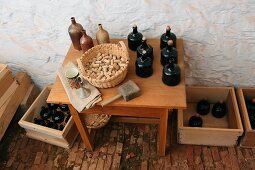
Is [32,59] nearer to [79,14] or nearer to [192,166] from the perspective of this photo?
[79,14]

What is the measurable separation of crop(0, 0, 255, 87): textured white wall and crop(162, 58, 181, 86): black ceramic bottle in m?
0.40

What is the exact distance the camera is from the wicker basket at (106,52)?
4.59 ft

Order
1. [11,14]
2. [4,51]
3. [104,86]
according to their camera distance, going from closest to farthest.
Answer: [104,86]
[11,14]
[4,51]

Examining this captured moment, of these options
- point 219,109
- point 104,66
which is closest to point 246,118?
point 219,109

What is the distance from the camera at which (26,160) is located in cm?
204

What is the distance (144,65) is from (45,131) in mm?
985

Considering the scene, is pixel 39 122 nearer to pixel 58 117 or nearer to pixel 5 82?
pixel 58 117

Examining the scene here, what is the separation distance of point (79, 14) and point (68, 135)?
0.92 m

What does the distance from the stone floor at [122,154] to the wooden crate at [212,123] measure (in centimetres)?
9

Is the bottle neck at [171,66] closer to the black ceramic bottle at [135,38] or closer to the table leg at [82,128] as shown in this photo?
the black ceramic bottle at [135,38]

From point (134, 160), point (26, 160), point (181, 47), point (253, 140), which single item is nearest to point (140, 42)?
point (181, 47)

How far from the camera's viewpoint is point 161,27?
1.70m

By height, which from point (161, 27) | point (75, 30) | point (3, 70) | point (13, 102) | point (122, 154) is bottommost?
point (122, 154)

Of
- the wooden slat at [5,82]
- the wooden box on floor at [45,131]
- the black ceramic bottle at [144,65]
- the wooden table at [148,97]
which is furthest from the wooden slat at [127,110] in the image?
the wooden slat at [5,82]
